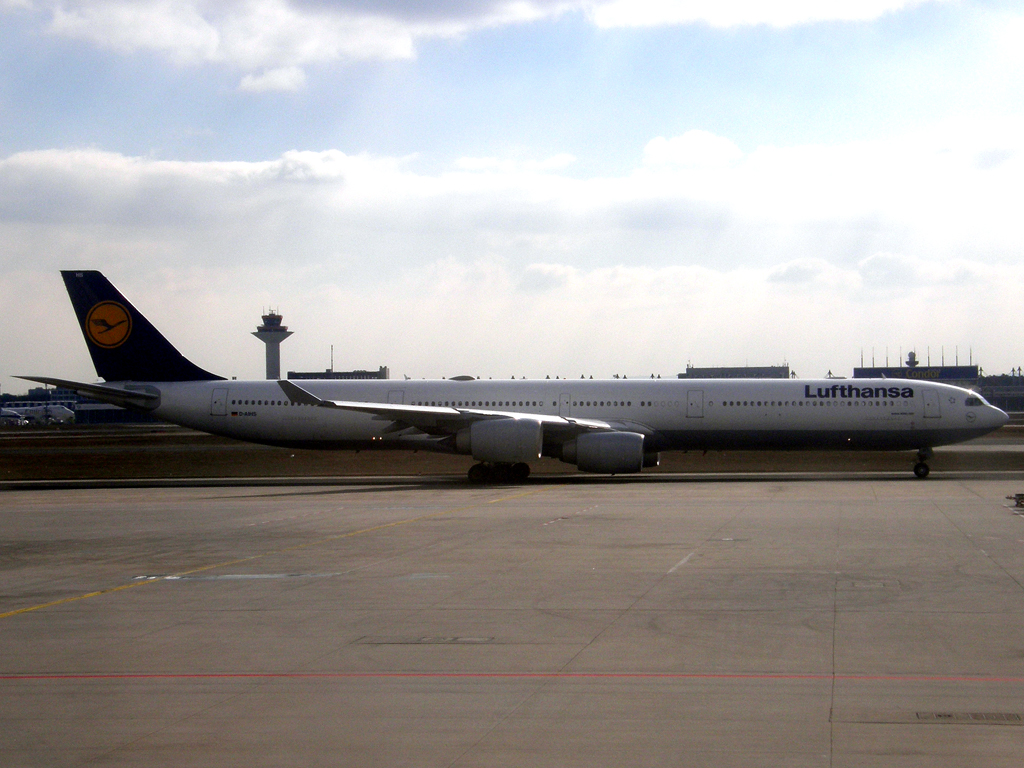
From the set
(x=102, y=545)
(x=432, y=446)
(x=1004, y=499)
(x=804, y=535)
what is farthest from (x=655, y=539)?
(x=432, y=446)

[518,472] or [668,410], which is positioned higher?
[668,410]

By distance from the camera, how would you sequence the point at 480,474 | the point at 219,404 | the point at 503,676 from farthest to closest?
the point at 219,404, the point at 480,474, the point at 503,676

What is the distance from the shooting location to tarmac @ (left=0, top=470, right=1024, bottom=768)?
7062mm

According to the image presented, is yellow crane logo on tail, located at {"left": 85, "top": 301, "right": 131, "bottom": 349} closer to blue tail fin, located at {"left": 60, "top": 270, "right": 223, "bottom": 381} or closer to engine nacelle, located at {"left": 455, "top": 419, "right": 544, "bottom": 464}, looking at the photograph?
blue tail fin, located at {"left": 60, "top": 270, "right": 223, "bottom": 381}

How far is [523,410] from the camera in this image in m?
38.2

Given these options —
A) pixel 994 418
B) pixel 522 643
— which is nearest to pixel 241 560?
pixel 522 643

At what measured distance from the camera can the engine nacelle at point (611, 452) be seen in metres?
33.5

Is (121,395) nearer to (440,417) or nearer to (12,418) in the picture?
(440,417)

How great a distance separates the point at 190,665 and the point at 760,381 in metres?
29.7

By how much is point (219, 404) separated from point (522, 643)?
3082 centimetres

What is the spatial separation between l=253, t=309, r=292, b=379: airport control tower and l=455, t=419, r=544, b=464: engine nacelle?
427ft

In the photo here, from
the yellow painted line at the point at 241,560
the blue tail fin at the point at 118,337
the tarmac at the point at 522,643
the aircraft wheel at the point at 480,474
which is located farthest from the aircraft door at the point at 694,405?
the blue tail fin at the point at 118,337

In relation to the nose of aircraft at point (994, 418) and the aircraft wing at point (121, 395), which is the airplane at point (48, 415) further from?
the nose of aircraft at point (994, 418)

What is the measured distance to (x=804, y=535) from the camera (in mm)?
18750
